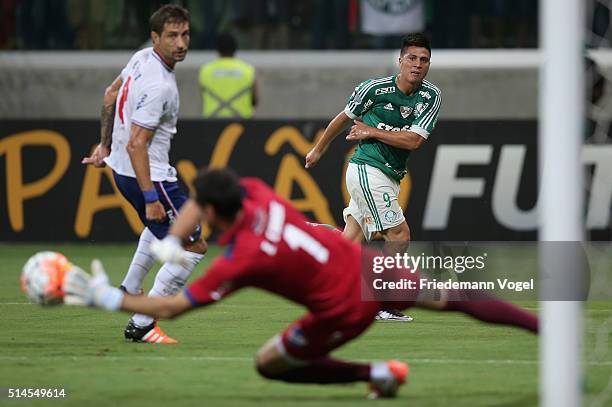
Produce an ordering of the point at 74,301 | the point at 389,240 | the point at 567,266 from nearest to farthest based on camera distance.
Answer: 1. the point at 567,266
2. the point at 74,301
3. the point at 389,240

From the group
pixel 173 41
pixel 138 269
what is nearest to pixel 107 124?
pixel 173 41

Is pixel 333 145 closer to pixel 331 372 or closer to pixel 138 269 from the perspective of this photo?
pixel 138 269

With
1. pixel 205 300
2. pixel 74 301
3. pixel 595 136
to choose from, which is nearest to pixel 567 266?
pixel 205 300

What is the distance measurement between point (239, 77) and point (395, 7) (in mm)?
3506

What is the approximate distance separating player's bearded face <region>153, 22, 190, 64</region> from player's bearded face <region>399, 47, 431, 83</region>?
1.96 meters

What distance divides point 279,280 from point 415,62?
392 centimetres

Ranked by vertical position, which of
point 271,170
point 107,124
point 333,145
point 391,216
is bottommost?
point 271,170

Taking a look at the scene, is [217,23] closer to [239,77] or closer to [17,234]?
[239,77]

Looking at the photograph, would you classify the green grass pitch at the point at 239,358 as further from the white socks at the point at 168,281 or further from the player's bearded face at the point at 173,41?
the player's bearded face at the point at 173,41

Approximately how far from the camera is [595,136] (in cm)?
1512

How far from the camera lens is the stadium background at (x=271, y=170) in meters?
8.10

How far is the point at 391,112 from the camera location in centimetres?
1070

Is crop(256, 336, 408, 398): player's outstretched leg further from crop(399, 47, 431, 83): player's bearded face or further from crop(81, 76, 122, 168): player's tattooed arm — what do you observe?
crop(399, 47, 431, 83): player's bearded face

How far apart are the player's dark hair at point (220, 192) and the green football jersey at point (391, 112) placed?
4001 millimetres
